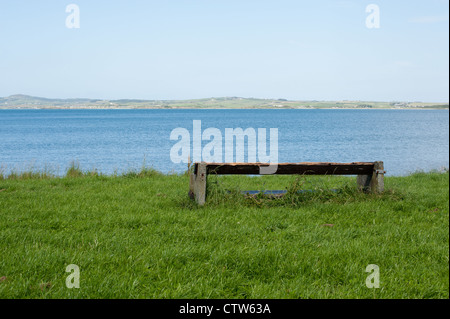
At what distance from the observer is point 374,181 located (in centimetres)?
805

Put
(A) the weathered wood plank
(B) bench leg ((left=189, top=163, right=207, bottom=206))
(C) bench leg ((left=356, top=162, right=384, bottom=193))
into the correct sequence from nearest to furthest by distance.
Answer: (B) bench leg ((left=189, top=163, right=207, bottom=206)) → (A) the weathered wood plank → (C) bench leg ((left=356, top=162, right=384, bottom=193))

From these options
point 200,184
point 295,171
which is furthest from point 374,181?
point 200,184

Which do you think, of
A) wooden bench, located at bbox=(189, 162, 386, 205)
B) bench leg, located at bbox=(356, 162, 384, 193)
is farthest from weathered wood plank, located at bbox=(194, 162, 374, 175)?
bench leg, located at bbox=(356, 162, 384, 193)

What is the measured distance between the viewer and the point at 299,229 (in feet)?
19.7

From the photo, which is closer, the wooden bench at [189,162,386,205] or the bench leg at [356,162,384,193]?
the wooden bench at [189,162,386,205]

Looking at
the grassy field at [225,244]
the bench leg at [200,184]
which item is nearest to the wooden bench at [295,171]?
the bench leg at [200,184]

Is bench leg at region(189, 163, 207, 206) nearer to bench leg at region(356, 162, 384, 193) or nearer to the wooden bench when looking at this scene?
the wooden bench

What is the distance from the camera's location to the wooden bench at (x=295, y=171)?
7312 millimetres

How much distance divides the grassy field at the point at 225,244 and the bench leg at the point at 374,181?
0.81 ft

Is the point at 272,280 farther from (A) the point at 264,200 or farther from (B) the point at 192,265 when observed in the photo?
(A) the point at 264,200

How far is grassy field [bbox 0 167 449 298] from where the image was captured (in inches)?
156

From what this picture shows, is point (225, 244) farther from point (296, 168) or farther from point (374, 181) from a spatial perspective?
point (374, 181)

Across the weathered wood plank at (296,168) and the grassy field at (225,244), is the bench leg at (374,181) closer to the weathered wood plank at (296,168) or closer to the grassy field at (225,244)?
the weathered wood plank at (296,168)
